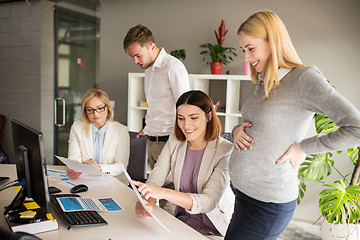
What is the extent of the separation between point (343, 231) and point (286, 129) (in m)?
1.73

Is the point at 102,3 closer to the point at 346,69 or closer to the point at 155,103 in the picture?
the point at 155,103

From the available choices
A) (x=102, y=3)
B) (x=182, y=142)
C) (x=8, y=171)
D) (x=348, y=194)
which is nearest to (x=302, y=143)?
(x=182, y=142)

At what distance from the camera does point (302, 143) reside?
1.28 m

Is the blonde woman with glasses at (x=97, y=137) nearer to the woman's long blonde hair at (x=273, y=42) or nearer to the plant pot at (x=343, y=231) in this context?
the woman's long blonde hair at (x=273, y=42)

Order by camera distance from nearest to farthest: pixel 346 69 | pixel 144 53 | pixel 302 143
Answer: pixel 302 143
pixel 144 53
pixel 346 69

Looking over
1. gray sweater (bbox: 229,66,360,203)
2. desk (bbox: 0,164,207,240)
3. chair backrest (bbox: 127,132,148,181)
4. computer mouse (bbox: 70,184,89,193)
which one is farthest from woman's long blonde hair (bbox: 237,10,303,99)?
chair backrest (bbox: 127,132,148,181)

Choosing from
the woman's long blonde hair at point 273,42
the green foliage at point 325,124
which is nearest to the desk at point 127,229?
the woman's long blonde hair at point 273,42

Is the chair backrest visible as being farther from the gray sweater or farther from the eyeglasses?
the gray sweater

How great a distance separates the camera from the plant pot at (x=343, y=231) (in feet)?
8.43

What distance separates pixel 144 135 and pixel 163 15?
1945 mm

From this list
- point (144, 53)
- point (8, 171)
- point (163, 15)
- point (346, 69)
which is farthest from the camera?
point (163, 15)

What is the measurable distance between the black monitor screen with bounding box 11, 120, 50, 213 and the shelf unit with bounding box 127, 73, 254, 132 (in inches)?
87.4

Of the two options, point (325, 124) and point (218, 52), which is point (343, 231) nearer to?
point (325, 124)

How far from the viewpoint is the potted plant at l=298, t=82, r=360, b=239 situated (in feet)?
7.81
